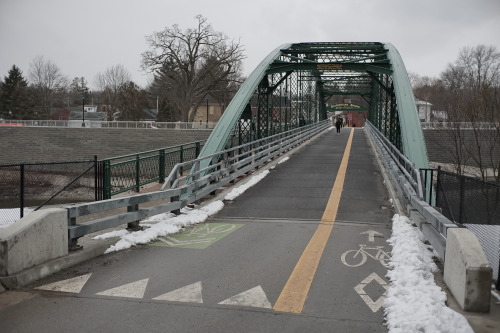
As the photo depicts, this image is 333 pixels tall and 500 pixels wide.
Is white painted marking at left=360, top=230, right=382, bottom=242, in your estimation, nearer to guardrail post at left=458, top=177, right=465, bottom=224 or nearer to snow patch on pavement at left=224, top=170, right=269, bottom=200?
guardrail post at left=458, top=177, right=465, bottom=224

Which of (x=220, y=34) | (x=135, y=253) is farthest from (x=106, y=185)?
(x=220, y=34)

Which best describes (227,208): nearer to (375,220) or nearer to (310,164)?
(375,220)

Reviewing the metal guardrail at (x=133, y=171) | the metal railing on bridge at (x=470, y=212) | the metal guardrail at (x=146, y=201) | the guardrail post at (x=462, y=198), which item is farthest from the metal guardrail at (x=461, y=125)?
the guardrail post at (x=462, y=198)

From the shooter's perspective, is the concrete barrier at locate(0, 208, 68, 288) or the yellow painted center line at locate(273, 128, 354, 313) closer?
the yellow painted center line at locate(273, 128, 354, 313)

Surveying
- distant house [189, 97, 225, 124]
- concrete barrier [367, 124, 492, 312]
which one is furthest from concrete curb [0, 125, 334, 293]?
distant house [189, 97, 225, 124]

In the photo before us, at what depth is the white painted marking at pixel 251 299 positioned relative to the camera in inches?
195

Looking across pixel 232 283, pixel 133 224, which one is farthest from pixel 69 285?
pixel 133 224

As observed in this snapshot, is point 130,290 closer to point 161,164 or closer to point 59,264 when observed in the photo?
point 59,264

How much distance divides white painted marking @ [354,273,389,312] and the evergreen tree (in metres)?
90.4

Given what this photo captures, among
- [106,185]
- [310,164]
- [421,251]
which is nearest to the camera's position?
[421,251]

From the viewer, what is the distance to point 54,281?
5.61 m

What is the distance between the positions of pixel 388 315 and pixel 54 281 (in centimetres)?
393

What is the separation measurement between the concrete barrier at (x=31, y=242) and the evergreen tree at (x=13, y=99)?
289 feet

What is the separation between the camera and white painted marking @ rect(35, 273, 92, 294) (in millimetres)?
5348
